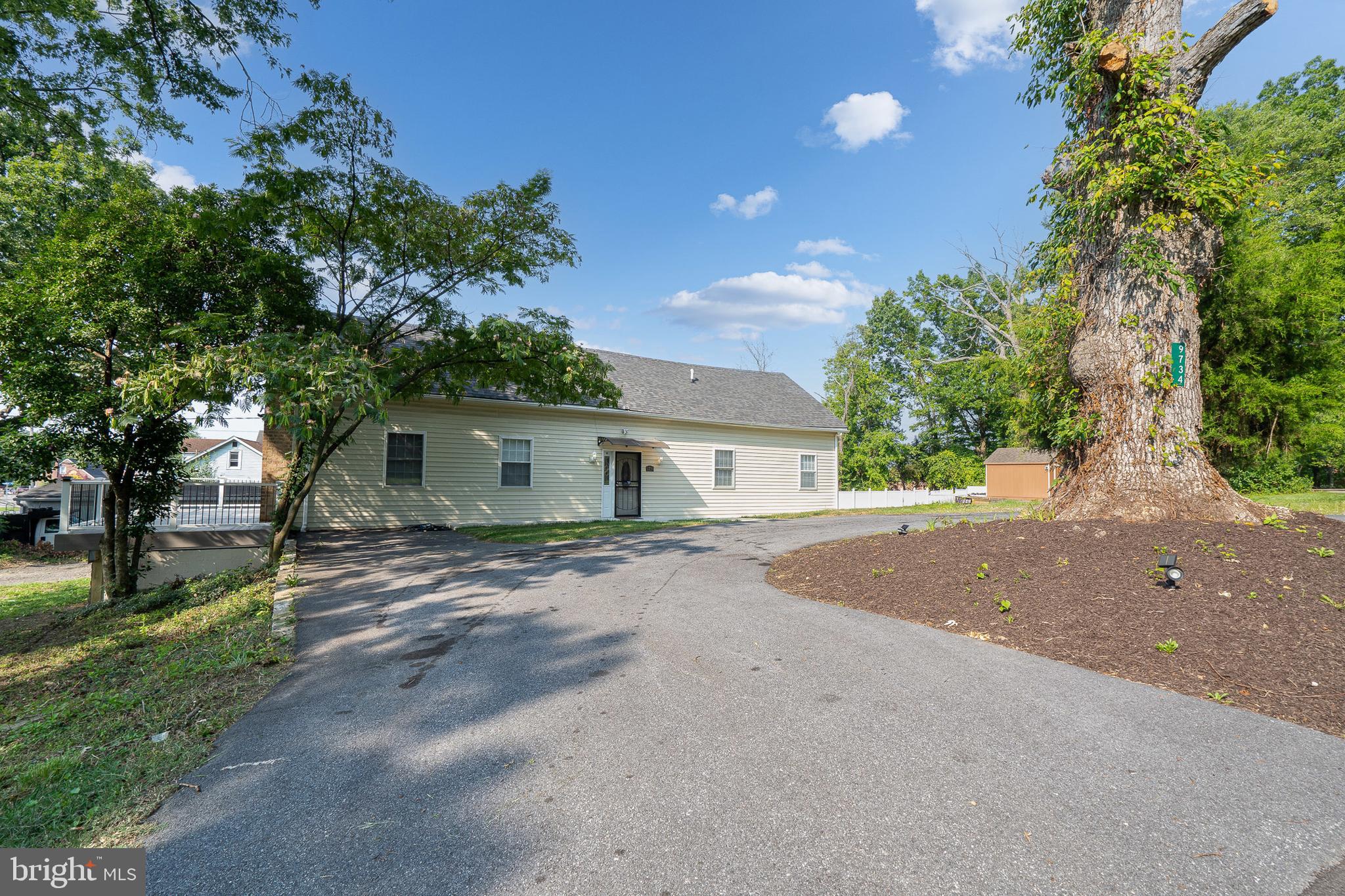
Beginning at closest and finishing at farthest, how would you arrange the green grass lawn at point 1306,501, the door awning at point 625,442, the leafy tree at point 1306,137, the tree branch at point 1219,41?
the tree branch at point 1219,41, the green grass lawn at point 1306,501, the door awning at point 625,442, the leafy tree at point 1306,137

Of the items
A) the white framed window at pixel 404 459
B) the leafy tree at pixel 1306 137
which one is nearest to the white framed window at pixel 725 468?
the white framed window at pixel 404 459

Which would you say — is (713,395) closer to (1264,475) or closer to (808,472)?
(808,472)

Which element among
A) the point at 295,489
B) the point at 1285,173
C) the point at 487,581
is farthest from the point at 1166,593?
the point at 1285,173

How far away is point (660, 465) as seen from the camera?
16.7 metres

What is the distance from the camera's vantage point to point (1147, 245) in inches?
241

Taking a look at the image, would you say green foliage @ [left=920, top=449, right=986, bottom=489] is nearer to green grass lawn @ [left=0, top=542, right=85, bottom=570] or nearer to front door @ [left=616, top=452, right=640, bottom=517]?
front door @ [left=616, top=452, right=640, bottom=517]

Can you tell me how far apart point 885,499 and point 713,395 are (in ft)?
28.1

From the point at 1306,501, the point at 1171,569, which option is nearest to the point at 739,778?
the point at 1171,569

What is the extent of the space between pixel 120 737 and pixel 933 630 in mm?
5458

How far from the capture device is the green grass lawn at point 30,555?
12.6 meters

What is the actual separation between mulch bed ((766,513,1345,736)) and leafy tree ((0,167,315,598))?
752 centimetres

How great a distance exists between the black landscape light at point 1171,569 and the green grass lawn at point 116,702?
645 centimetres

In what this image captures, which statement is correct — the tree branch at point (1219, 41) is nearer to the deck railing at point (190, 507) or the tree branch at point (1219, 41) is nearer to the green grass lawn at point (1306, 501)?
the green grass lawn at point (1306, 501)

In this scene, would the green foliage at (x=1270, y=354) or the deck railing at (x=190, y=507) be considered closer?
the deck railing at (x=190, y=507)
